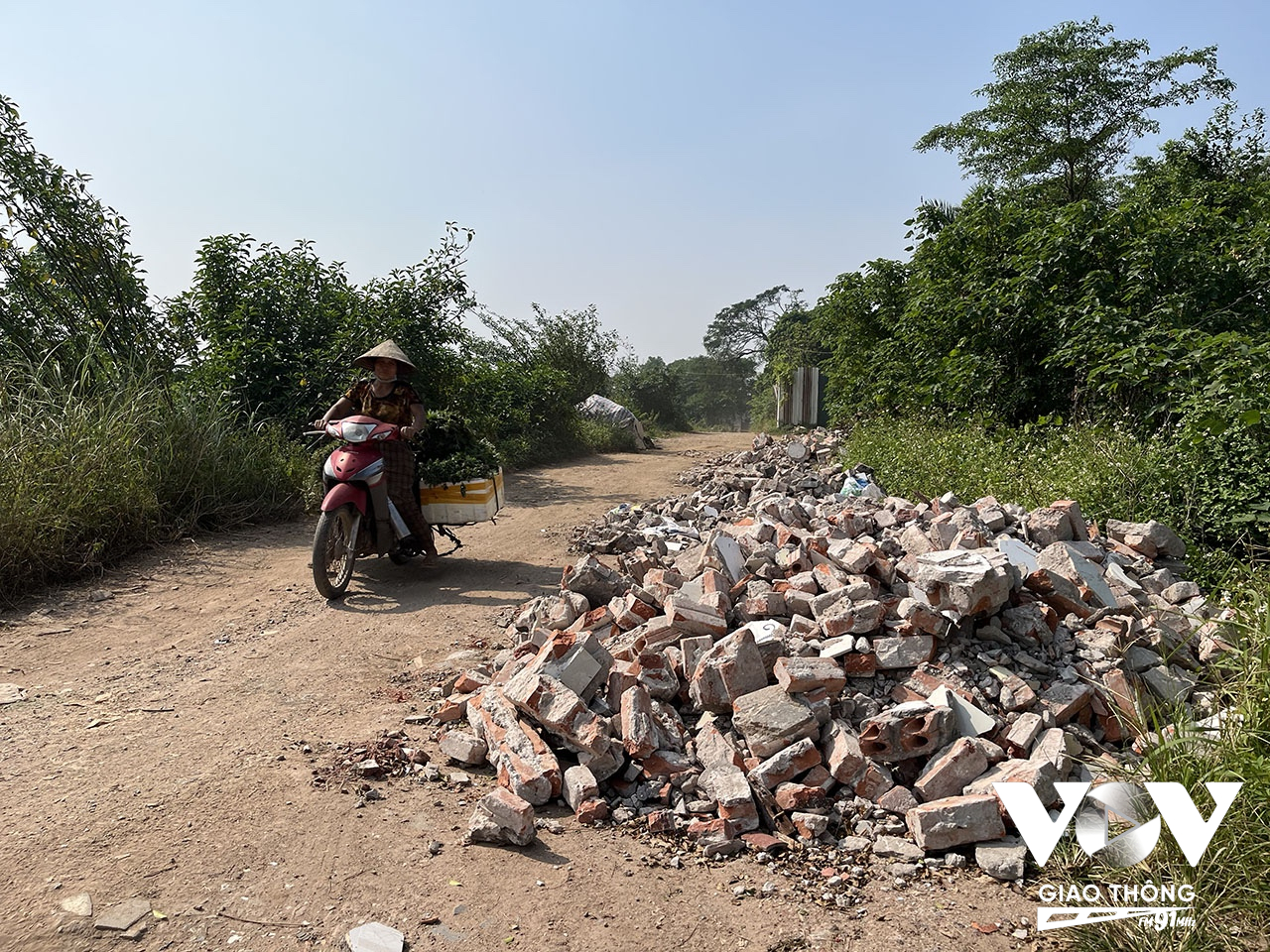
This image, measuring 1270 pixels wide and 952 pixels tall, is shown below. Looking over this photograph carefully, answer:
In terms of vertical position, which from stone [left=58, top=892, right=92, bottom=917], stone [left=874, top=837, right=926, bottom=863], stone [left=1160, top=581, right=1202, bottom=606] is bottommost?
stone [left=874, top=837, right=926, bottom=863]

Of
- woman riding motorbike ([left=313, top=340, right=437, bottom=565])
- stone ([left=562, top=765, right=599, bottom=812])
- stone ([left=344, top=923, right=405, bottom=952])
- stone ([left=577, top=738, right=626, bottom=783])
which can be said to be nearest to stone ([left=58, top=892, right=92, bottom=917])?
stone ([left=344, top=923, right=405, bottom=952])

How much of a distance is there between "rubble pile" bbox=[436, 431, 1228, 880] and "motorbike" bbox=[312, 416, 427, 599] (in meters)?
1.93

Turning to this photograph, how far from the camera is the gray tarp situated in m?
20.6

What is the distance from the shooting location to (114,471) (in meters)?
6.97

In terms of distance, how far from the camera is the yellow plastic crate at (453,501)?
22.2ft

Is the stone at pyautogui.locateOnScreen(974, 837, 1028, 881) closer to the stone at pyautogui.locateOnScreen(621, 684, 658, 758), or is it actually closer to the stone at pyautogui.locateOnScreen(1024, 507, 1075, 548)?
the stone at pyautogui.locateOnScreen(621, 684, 658, 758)

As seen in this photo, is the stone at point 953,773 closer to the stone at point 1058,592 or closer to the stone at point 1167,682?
the stone at point 1167,682

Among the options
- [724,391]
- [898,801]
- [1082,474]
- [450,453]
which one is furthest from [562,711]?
[724,391]

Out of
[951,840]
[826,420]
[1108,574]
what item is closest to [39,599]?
[951,840]

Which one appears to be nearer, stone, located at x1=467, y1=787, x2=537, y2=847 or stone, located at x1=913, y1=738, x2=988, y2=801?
stone, located at x1=467, y1=787, x2=537, y2=847

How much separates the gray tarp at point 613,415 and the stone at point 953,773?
1739cm

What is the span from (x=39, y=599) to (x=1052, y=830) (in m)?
6.35

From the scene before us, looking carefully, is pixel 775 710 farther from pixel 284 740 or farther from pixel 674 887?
pixel 284 740

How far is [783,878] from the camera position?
289cm
